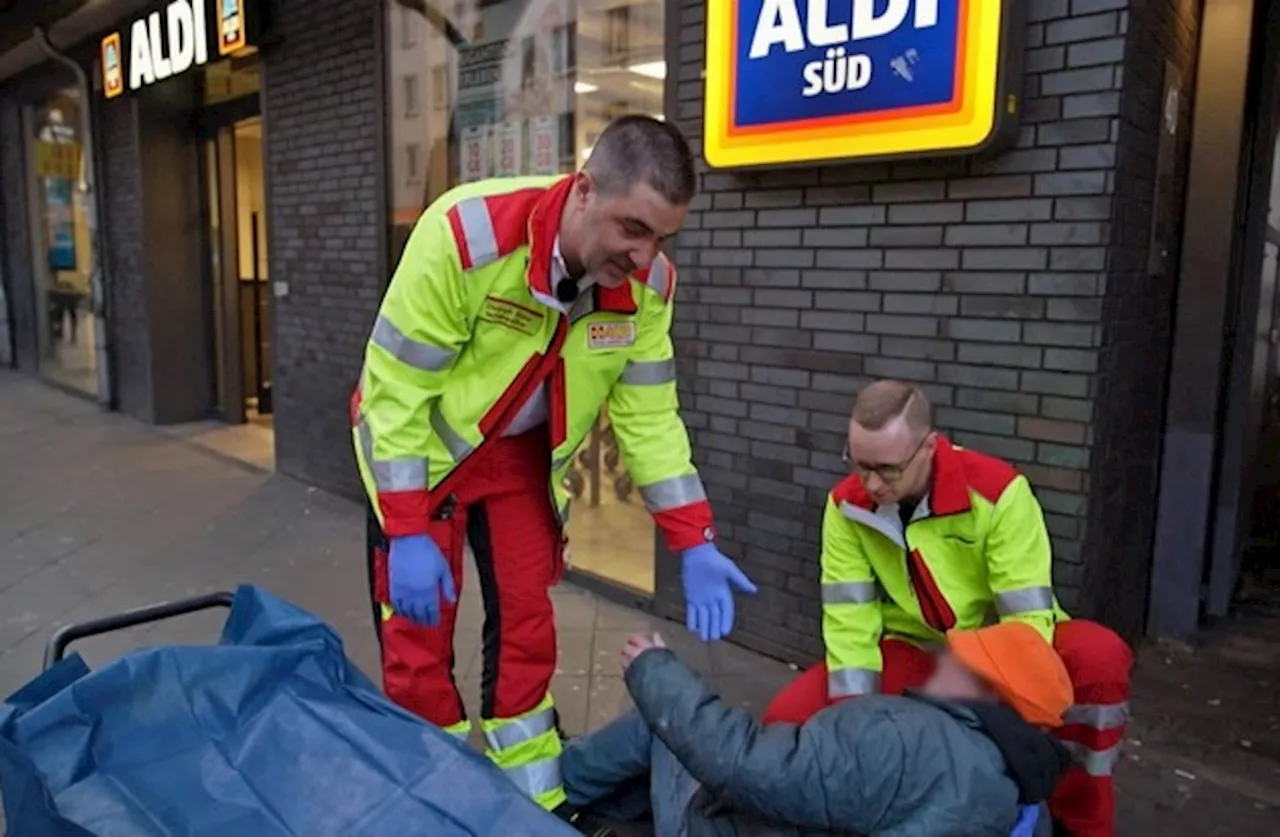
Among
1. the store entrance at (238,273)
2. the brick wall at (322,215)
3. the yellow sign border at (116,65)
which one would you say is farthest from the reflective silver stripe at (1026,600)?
the yellow sign border at (116,65)

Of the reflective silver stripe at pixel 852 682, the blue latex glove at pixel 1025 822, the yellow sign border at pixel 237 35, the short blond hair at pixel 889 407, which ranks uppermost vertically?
the yellow sign border at pixel 237 35

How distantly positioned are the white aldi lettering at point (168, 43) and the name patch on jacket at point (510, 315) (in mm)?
5827

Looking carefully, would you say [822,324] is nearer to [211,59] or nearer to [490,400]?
[490,400]

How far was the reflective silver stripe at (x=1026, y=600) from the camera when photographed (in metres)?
2.51

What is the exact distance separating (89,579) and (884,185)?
13.5 ft

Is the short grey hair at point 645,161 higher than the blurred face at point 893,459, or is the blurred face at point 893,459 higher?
the short grey hair at point 645,161

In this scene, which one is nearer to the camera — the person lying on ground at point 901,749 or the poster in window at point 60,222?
the person lying on ground at point 901,749

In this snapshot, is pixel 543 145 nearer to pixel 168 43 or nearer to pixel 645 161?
pixel 645 161

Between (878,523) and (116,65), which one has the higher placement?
(116,65)

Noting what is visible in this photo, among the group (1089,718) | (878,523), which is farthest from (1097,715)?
(878,523)

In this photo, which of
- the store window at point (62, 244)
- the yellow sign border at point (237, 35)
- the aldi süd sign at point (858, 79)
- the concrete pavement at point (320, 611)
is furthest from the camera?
the store window at point (62, 244)

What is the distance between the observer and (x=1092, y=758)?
2.61 meters

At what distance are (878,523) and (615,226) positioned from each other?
1086mm

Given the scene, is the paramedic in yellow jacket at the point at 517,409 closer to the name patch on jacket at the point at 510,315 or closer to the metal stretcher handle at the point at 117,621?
the name patch on jacket at the point at 510,315
